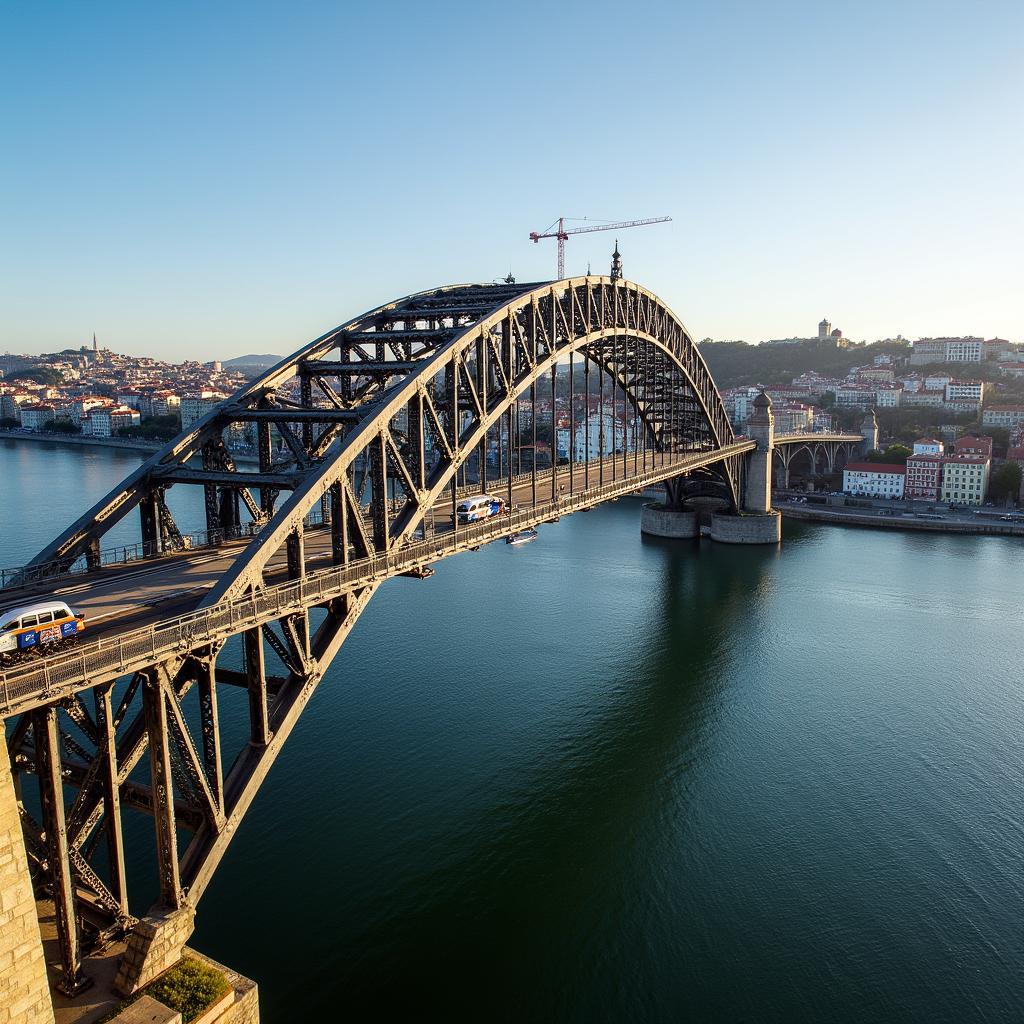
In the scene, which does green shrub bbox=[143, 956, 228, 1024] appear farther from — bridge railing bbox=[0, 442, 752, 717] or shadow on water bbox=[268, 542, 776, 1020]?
bridge railing bbox=[0, 442, 752, 717]

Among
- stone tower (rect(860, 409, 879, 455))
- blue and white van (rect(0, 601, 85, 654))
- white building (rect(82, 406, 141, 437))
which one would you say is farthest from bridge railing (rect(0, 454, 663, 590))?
white building (rect(82, 406, 141, 437))

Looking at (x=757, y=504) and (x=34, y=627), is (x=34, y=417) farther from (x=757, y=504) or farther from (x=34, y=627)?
(x=34, y=627)

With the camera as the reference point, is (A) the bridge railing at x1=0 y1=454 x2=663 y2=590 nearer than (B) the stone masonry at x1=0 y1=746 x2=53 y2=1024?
No

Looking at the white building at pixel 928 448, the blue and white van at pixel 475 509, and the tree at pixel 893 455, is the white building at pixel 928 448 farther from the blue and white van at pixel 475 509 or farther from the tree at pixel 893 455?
the blue and white van at pixel 475 509

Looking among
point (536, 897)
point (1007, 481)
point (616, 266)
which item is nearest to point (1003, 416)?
A: point (1007, 481)

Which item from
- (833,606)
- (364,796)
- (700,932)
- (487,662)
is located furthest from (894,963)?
(833,606)

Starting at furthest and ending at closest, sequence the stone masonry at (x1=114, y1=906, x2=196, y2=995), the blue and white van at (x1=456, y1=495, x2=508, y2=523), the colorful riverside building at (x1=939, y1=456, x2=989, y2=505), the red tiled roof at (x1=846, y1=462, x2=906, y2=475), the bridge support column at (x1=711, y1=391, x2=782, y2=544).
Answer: the red tiled roof at (x1=846, y1=462, x2=906, y2=475), the colorful riverside building at (x1=939, y1=456, x2=989, y2=505), the bridge support column at (x1=711, y1=391, x2=782, y2=544), the blue and white van at (x1=456, y1=495, x2=508, y2=523), the stone masonry at (x1=114, y1=906, x2=196, y2=995)
